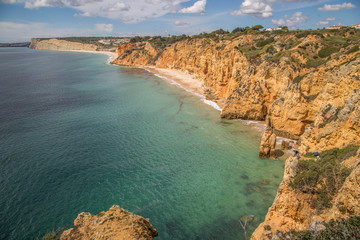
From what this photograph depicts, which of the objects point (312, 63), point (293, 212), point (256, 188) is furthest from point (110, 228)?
point (312, 63)

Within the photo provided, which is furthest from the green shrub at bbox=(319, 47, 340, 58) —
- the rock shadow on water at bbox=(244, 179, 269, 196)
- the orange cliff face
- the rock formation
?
the rock shadow on water at bbox=(244, 179, 269, 196)

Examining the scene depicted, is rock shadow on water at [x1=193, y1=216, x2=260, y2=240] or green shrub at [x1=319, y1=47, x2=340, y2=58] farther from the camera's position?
green shrub at [x1=319, y1=47, x2=340, y2=58]

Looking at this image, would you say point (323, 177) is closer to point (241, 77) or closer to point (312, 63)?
point (312, 63)

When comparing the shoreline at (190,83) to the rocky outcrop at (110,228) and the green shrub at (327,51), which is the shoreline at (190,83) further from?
the rocky outcrop at (110,228)

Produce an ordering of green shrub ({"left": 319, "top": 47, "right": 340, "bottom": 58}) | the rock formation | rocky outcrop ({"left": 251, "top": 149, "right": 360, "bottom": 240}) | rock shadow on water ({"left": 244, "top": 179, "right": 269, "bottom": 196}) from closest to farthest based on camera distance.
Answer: rocky outcrop ({"left": 251, "top": 149, "right": 360, "bottom": 240}) → the rock formation → rock shadow on water ({"left": 244, "top": 179, "right": 269, "bottom": 196}) → green shrub ({"left": 319, "top": 47, "right": 340, "bottom": 58})

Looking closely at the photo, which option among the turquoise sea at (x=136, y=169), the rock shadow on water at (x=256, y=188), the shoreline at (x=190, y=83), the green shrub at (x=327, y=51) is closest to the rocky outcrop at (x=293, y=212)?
the turquoise sea at (x=136, y=169)

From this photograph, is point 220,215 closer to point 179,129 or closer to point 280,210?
point 280,210

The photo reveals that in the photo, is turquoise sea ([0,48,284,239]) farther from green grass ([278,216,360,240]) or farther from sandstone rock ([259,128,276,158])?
green grass ([278,216,360,240])
